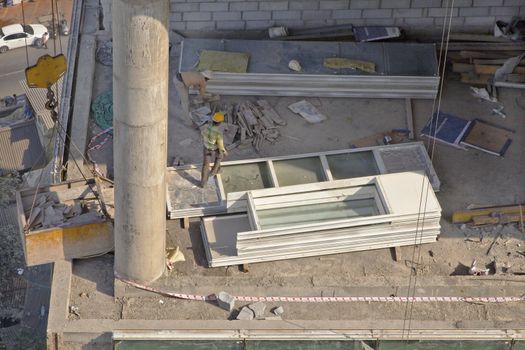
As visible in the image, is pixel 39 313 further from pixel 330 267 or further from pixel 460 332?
pixel 460 332

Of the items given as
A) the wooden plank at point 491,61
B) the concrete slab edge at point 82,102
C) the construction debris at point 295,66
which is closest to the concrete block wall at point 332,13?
the wooden plank at point 491,61

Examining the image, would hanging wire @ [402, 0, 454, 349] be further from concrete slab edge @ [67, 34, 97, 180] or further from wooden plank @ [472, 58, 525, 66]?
concrete slab edge @ [67, 34, 97, 180]

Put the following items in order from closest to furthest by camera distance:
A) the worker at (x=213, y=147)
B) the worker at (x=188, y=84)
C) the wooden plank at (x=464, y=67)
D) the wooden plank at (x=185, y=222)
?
the worker at (x=213, y=147), the wooden plank at (x=185, y=222), the worker at (x=188, y=84), the wooden plank at (x=464, y=67)

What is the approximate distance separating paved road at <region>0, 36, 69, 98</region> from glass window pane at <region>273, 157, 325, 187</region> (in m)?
21.6

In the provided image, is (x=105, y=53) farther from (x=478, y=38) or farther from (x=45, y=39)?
(x=45, y=39)

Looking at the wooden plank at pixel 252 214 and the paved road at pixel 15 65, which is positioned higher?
the wooden plank at pixel 252 214

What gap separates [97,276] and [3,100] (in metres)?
21.4

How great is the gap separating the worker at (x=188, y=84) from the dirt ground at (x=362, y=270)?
2.88ft

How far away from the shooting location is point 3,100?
3853 centimetres

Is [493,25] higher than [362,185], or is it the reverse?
[493,25]

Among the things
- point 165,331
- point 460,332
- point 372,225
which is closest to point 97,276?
point 165,331

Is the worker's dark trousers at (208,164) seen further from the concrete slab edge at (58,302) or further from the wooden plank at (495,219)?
the wooden plank at (495,219)

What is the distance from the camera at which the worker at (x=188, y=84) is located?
22266 millimetres

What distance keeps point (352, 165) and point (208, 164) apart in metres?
3.19
